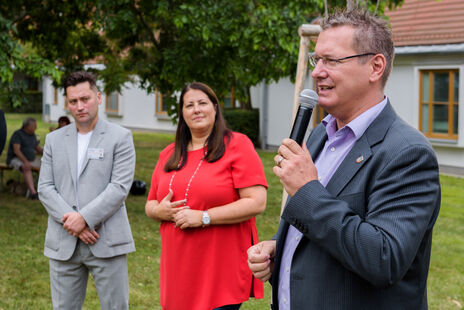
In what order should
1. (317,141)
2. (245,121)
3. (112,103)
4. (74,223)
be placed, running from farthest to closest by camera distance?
(112,103), (245,121), (74,223), (317,141)

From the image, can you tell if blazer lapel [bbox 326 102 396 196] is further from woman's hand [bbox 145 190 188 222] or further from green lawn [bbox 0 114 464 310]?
green lawn [bbox 0 114 464 310]

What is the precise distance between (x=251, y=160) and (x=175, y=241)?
73 cm

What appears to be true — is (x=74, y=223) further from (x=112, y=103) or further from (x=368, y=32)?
(x=112, y=103)

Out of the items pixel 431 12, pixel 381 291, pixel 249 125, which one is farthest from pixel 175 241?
pixel 249 125

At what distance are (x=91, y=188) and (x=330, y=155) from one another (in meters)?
2.56

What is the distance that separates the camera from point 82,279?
4367mm

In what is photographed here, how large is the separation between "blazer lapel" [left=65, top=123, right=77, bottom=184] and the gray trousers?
0.53 meters

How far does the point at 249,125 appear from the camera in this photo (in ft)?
76.2

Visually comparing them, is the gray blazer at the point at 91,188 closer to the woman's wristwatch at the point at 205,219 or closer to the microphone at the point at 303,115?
the woman's wristwatch at the point at 205,219

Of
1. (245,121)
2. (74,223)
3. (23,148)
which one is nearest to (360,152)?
(74,223)

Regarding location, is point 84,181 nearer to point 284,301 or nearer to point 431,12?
point 284,301

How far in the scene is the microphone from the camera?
2.13 meters

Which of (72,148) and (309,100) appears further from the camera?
(72,148)

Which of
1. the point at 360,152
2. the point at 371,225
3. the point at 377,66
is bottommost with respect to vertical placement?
the point at 371,225
